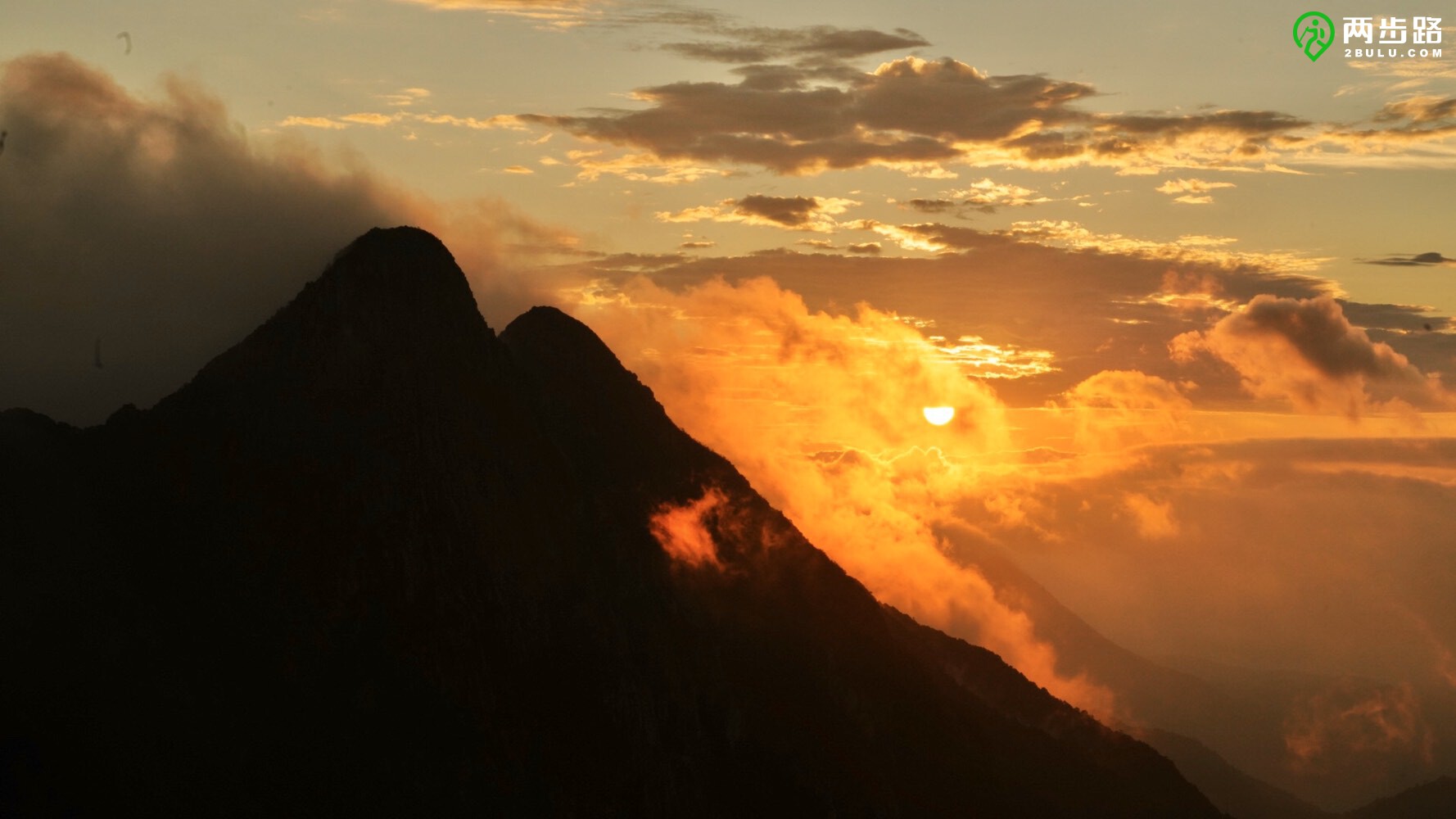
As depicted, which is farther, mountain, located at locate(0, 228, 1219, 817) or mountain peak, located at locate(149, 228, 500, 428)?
A: mountain peak, located at locate(149, 228, 500, 428)

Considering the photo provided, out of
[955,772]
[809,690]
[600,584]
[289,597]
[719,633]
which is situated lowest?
[955,772]

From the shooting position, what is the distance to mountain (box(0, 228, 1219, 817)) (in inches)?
4038

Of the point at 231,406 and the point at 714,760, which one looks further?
the point at 714,760

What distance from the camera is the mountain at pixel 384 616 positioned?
103 metres

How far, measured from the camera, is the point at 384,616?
12369 cm

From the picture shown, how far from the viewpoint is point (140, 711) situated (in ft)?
326

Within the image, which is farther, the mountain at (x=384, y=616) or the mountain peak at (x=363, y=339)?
the mountain peak at (x=363, y=339)

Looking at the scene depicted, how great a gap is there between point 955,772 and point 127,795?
12692 cm

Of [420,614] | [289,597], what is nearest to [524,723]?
[420,614]

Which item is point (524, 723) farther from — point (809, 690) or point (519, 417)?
point (809, 690)

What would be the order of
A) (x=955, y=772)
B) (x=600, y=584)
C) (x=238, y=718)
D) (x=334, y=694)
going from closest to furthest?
1. (x=238, y=718)
2. (x=334, y=694)
3. (x=600, y=584)
4. (x=955, y=772)

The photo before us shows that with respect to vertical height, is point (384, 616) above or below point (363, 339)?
below

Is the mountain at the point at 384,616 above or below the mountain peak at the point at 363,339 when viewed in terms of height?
below

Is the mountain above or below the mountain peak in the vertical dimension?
below
